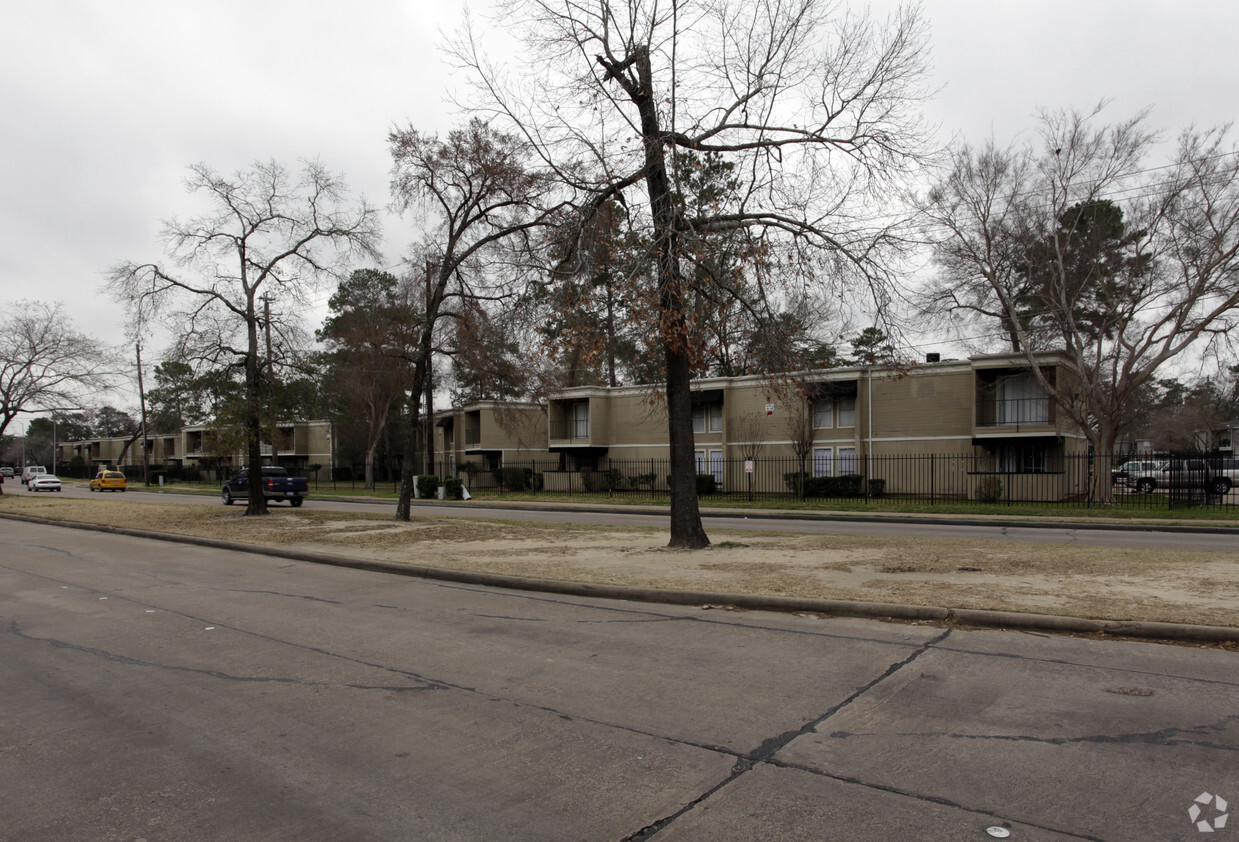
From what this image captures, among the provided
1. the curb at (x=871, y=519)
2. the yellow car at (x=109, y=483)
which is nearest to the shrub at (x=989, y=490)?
the curb at (x=871, y=519)

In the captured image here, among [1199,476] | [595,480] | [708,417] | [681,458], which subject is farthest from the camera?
[595,480]

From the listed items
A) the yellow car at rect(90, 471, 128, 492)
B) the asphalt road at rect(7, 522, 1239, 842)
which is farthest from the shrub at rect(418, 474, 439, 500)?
the asphalt road at rect(7, 522, 1239, 842)

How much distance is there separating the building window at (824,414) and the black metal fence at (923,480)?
1.32 meters

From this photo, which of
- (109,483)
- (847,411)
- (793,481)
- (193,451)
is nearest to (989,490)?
(847,411)

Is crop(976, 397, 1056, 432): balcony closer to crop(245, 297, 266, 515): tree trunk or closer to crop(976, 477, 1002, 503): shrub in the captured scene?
crop(976, 477, 1002, 503): shrub

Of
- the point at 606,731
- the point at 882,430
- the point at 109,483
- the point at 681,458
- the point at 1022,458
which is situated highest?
the point at 882,430

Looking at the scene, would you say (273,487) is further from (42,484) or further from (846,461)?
(42,484)

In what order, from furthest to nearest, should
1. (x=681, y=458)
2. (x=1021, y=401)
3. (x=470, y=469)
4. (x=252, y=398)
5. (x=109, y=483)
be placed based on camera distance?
(x=109, y=483)
(x=470, y=469)
(x=1021, y=401)
(x=252, y=398)
(x=681, y=458)

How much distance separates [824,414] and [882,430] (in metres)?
2.94

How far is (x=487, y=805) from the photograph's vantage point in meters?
4.05

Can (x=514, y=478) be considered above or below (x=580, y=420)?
below

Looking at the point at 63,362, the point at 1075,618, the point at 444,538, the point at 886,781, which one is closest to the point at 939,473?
the point at 444,538

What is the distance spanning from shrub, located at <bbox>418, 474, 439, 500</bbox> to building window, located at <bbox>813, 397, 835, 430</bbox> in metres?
19.0

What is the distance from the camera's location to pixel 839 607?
8.39 metres
